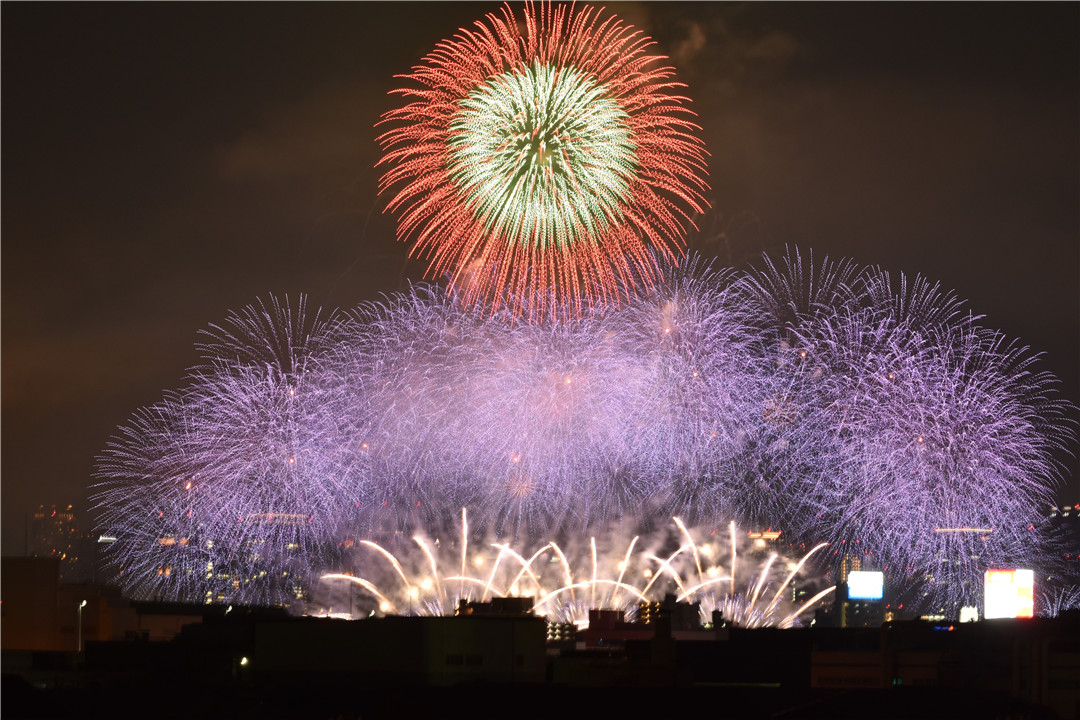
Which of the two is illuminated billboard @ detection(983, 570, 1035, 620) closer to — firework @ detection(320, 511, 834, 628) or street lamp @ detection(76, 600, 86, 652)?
firework @ detection(320, 511, 834, 628)

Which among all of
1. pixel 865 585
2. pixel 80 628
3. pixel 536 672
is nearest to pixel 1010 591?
pixel 865 585

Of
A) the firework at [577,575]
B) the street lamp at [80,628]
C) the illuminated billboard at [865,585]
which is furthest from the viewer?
the illuminated billboard at [865,585]

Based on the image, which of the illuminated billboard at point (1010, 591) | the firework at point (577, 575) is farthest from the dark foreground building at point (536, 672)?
the illuminated billboard at point (1010, 591)

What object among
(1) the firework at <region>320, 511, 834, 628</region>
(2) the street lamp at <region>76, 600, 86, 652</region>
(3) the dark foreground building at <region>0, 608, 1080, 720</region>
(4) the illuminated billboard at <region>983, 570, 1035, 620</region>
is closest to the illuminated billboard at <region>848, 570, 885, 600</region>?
(1) the firework at <region>320, 511, 834, 628</region>

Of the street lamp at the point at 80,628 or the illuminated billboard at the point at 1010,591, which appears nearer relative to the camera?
the street lamp at the point at 80,628

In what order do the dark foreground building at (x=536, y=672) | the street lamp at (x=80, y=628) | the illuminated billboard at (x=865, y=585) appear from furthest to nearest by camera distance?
the illuminated billboard at (x=865, y=585), the street lamp at (x=80, y=628), the dark foreground building at (x=536, y=672)

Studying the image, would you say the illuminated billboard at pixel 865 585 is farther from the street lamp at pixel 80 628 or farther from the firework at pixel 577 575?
the street lamp at pixel 80 628

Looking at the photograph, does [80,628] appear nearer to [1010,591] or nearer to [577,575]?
[577,575]
